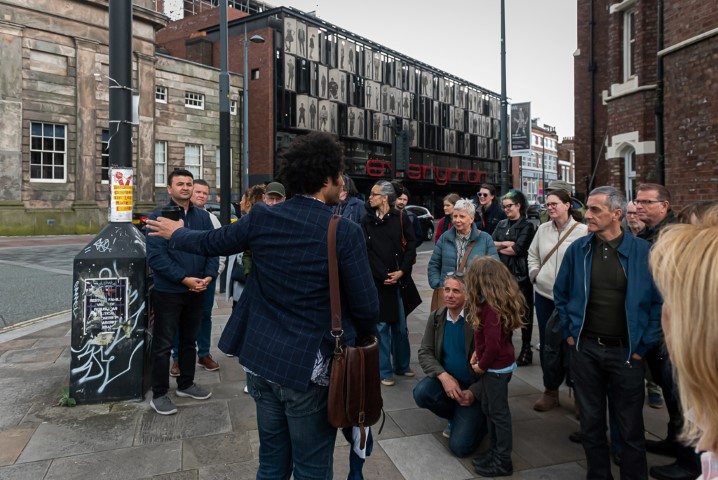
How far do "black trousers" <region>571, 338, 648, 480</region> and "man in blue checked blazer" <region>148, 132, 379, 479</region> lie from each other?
1556 mm

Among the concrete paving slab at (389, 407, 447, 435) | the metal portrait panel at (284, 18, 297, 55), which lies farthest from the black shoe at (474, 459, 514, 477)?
the metal portrait panel at (284, 18, 297, 55)

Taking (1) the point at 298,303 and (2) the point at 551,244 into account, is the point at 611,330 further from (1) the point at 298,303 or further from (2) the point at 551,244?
(1) the point at 298,303

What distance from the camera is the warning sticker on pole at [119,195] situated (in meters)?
4.38

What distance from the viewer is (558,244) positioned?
4562 millimetres

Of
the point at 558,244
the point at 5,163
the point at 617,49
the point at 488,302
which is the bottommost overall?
the point at 488,302

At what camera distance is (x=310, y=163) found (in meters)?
2.27

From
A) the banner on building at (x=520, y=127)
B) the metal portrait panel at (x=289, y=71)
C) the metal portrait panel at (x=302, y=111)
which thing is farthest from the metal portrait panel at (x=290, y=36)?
the banner on building at (x=520, y=127)

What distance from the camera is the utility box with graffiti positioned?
4.21 metres

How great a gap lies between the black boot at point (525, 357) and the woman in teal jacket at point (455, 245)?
4.23ft

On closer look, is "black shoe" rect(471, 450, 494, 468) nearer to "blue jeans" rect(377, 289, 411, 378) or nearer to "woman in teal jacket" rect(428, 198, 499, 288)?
"blue jeans" rect(377, 289, 411, 378)

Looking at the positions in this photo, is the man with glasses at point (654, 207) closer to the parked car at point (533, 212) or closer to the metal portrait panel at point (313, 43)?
the parked car at point (533, 212)

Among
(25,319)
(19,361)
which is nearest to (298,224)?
(19,361)

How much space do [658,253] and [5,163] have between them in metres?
26.2

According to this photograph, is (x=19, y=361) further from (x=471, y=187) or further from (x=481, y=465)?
(x=471, y=187)
